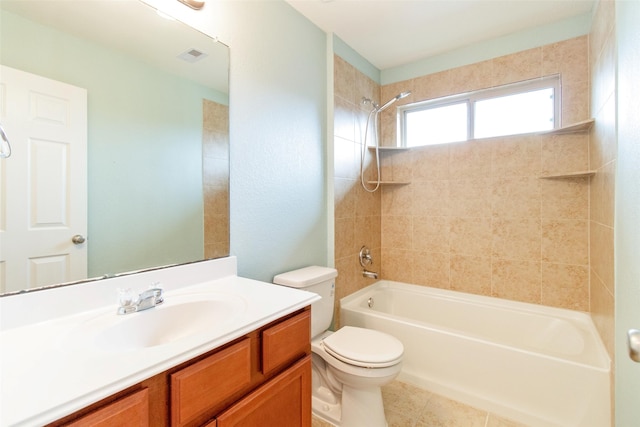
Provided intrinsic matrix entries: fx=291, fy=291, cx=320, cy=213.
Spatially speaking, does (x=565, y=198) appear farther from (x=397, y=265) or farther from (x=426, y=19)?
(x=426, y=19)

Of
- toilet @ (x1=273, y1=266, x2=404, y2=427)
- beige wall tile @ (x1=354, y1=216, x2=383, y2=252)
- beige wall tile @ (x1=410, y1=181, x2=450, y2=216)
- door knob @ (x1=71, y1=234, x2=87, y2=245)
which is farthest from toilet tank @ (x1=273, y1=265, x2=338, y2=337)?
beige wall tile @ (x1=410, y1=181, x2=450, y2=216)

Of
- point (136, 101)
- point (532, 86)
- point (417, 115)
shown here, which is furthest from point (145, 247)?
point (532, 86)

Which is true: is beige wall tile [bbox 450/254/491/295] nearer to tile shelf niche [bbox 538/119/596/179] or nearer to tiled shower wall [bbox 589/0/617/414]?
tiled shower wall [bbox 589/0/617/414]

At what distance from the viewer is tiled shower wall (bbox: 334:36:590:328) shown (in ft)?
6.59

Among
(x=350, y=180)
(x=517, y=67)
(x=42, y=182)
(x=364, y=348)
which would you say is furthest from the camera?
(x=350, y=180)

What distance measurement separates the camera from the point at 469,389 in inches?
69.8

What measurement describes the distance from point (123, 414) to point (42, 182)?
77 centimetres

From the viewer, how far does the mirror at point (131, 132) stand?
906 mm

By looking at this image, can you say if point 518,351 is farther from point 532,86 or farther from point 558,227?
point 532,86

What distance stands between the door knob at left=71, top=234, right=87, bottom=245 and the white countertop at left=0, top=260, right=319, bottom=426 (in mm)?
199

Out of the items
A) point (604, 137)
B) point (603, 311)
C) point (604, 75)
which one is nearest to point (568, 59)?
point (604, 75)

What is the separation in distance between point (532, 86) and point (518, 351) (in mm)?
1886

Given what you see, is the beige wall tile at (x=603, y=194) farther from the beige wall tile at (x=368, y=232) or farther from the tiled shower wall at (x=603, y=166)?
the beige wall tile at (x=368, y=232)

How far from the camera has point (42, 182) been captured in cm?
92
